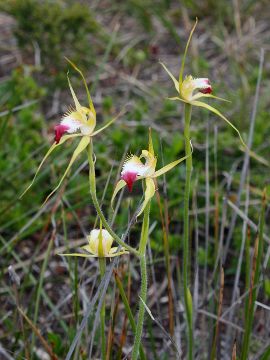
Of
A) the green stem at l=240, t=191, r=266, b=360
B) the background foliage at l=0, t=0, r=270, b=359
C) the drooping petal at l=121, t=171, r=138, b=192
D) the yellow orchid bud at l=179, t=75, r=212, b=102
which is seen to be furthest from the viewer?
the background foliage at l=0, t=0, r=270, b=359

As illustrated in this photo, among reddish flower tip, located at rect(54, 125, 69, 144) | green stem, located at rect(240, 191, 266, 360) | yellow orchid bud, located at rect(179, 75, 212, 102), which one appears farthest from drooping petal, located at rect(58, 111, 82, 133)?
green stem, located at rect(240, 191, 266, 360)

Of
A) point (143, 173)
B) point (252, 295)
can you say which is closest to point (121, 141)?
point (252, 295)

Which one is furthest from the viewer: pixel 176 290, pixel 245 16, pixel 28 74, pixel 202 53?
pixel 245 16

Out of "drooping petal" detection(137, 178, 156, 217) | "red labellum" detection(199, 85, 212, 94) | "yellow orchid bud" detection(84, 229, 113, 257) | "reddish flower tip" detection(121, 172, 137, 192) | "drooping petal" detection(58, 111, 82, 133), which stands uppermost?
"red labellum" detection(199, 85, 212, 94)

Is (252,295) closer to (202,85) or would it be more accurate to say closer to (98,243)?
(98,243)

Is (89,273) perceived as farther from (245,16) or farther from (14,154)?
(245,16)

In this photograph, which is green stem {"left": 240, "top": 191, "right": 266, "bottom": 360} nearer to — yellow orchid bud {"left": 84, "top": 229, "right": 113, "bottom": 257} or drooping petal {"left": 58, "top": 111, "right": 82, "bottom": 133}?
yellow orchid bud {"left": 84, "top": 229, "right": 113, "bottom": 257}

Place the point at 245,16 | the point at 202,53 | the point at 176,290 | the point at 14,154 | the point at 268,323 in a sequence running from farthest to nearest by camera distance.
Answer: the point at 245,16, the point at 202,53, the point at 14,154, the point at 176,290, the point at 268,323

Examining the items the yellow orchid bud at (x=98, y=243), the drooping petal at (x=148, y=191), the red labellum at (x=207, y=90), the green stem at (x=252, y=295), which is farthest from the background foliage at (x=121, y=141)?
the red labellum at (x=207, y=90)

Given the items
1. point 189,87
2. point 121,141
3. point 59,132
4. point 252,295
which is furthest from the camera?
point 121,141

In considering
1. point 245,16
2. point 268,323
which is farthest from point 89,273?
point 245,16

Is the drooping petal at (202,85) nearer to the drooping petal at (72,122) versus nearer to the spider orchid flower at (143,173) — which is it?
the spider orchid flower at (143,173)
